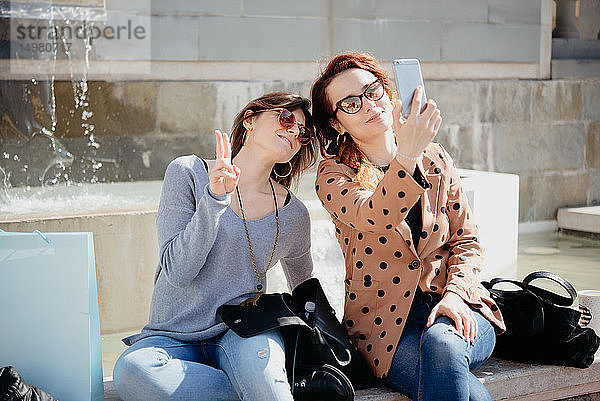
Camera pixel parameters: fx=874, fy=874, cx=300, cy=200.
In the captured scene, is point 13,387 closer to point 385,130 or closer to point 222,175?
point 222,175

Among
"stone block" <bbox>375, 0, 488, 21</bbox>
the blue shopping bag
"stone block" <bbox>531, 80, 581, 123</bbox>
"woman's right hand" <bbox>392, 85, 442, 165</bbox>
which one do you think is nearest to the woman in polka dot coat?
"woman's right hand" <bbox>392, 85, 442, 165</bbox>

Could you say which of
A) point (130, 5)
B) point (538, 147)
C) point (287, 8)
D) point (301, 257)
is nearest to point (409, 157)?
point (301, 257)

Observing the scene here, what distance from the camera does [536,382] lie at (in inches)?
120

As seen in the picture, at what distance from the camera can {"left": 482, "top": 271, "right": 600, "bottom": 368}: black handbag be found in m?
2.98

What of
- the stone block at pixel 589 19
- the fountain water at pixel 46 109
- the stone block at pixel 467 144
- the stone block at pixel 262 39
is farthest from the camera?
the stone block at pixel 589 19

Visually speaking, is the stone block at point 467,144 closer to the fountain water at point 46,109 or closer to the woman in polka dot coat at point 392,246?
the fountain water at point 46,109

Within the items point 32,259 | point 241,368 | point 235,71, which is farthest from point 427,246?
point 235,71

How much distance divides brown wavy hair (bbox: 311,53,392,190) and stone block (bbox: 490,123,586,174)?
238 inches

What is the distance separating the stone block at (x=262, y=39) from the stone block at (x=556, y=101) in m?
2.39

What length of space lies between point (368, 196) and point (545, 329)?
0.83 metres

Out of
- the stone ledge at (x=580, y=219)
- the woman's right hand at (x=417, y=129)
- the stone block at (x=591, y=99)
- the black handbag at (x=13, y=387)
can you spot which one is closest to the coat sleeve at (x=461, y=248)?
the woman's right hand at (x=417, y=129)

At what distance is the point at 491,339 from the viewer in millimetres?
2834

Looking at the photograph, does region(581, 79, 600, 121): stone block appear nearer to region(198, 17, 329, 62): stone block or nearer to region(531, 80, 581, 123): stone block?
region(531, 80, 581, 123): stone block

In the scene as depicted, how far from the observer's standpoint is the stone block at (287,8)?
25.2 ft
